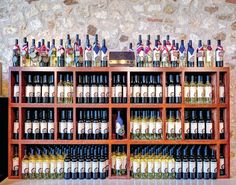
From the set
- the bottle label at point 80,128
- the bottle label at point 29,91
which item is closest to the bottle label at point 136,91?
the bottle label at point 80,128

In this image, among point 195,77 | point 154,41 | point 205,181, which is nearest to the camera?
point 205,181

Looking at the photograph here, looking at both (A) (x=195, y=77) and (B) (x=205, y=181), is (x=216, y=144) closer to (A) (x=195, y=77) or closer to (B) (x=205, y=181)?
(B) (x=205, y=181)

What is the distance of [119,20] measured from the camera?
3004 mm

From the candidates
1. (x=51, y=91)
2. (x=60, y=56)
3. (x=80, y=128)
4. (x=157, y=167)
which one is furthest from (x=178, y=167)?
(x=60, y=56)

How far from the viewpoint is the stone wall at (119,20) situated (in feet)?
9.84

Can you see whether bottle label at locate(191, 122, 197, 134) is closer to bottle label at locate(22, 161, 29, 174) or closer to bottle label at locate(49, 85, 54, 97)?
→ bottle label at locate(49, 85, 54, 97)

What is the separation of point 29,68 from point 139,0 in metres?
1.17

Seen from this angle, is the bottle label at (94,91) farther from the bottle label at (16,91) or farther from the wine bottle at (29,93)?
the bottle label at (16,91)

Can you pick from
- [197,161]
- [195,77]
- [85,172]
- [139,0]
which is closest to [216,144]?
[197,161]

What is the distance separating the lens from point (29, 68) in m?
2.55

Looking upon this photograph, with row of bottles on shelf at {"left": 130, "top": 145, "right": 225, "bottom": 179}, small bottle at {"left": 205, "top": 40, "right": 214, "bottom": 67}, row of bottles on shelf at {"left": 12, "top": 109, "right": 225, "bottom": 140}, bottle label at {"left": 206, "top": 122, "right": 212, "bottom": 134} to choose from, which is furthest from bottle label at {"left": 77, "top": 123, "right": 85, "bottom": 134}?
small bottle at {"left": 205, "top": 40, "right": 214, "bottom": 67}

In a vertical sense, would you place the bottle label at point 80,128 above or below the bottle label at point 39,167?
above

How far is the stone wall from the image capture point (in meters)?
3.00

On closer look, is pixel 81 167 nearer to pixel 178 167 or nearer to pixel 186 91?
pixel 178 167
